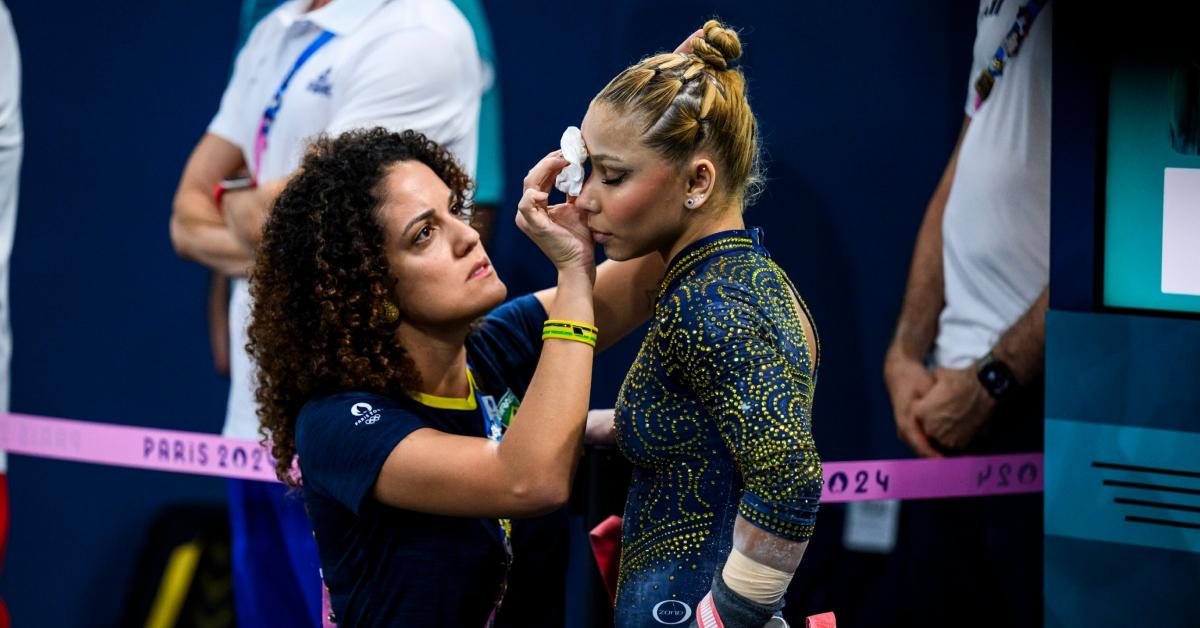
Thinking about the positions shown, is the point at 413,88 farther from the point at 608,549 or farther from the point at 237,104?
the point at 608,549

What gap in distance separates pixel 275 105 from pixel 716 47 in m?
1.82

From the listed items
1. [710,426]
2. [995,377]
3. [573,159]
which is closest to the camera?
[710,426]

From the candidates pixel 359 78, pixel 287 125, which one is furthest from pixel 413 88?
pixel 287 125

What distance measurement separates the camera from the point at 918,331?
346cm

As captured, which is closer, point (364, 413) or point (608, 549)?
point (364, 413)

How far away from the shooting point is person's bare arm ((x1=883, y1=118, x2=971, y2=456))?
3414 millimetres

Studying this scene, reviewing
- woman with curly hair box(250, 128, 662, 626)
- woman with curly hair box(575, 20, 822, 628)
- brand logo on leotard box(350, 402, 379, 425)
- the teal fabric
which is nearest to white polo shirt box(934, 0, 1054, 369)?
the teal fabric

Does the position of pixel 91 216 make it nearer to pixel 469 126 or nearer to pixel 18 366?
pixel 18 366

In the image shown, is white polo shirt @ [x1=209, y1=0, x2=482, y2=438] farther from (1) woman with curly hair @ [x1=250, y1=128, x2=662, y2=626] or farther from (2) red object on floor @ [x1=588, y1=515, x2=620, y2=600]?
(2) red object on floor @ [x1=588, y1=515, x2=620, y2=600]

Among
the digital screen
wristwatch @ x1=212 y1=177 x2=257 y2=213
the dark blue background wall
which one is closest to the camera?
the digital screen

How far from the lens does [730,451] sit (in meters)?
1.93

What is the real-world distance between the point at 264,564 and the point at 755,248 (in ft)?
7.17

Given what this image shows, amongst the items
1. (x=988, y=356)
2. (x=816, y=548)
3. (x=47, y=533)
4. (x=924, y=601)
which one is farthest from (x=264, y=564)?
(x=988, y=356)

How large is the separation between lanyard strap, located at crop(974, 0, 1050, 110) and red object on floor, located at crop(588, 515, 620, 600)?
1652mm
